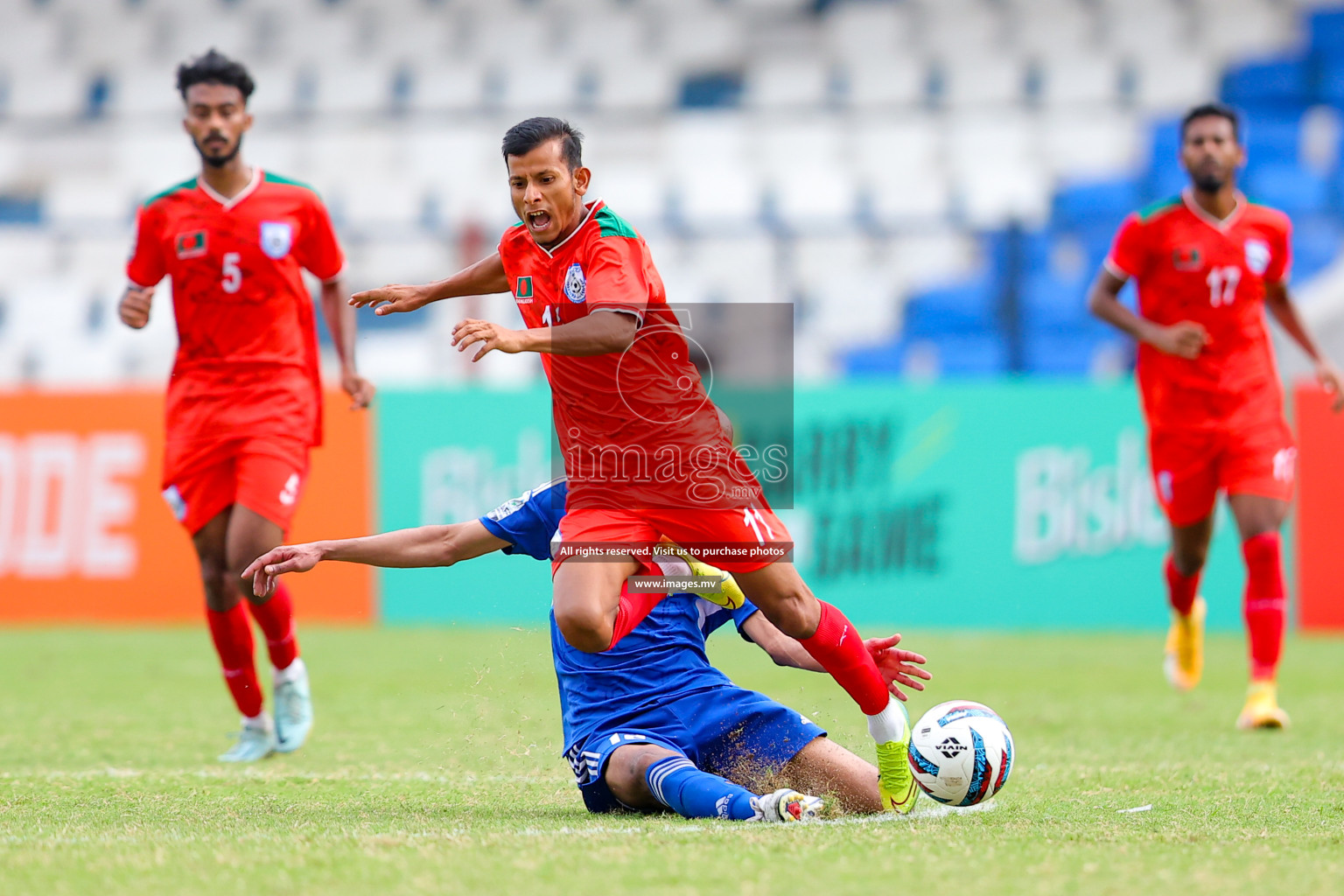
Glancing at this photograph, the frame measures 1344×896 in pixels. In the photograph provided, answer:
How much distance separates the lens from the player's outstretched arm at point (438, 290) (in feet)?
15.2

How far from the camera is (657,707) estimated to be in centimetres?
445

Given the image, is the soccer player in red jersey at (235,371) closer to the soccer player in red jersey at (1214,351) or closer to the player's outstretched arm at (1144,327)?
the player's outstretched arm at (1144,327)

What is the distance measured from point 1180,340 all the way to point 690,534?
3637 millimetres

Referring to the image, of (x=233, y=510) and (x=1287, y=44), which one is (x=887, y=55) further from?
(x=233, y=510)

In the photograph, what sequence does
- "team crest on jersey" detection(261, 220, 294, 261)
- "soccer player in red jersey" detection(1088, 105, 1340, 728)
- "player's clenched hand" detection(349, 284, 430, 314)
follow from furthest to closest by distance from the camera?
"soccer player in red jersey" detection(1088, 105, 1340, 728) < "team crest on jersey" detection(261, 220, 294, 261) < "player's clenched hand" detection(349, 284, 430, 314)

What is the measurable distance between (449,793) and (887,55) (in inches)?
598

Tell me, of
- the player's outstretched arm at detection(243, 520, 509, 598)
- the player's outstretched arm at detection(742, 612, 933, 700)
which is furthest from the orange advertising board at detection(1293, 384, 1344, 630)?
the player's outstretched arm at detection(243, 520, 509, 598)

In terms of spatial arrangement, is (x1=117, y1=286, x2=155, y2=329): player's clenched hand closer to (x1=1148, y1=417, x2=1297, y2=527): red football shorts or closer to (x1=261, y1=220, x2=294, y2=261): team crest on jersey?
(x1=261, y1=220, x2=294, y2=261): team crest on jersey

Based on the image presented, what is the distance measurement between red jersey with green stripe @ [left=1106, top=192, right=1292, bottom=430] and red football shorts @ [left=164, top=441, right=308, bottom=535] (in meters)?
4.04

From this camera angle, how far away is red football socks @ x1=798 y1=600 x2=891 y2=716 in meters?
4.40

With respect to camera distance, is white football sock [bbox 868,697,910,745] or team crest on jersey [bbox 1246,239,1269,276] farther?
team crest on jersey [bbox 1246,239,1269,276]

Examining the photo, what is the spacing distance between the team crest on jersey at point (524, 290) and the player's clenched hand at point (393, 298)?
0.28m

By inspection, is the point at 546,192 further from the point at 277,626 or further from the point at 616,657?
the point at 277,626

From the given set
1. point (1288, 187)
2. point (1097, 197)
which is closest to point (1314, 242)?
point (1288, 187)
